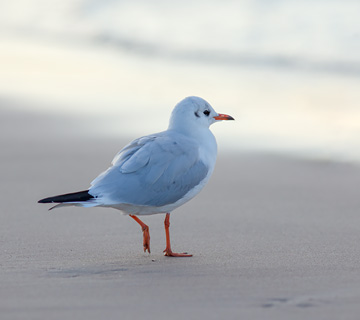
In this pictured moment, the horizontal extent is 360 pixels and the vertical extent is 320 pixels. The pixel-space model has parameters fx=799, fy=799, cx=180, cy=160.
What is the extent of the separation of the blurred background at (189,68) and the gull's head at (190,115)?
2.67 metres

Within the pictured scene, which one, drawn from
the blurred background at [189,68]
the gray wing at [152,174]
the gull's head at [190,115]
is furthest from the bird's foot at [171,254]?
the blurred background at [189,68]

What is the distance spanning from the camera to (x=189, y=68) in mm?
12852

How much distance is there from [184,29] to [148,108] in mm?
6222

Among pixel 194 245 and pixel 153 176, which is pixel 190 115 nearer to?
pixel 153 176

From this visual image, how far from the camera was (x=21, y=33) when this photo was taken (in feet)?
51.4

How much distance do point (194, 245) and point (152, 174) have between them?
63cm

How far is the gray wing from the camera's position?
15.3 feet

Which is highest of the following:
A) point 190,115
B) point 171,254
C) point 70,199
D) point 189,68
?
point 189,68

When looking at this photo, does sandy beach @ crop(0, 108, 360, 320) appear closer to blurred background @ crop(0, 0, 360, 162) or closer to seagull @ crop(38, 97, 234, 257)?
seagull @ crop(38, 97, 234, 257)

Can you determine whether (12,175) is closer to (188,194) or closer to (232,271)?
(188,194)

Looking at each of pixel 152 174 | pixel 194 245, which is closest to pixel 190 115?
pixel 152 174

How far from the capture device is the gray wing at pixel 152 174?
465 centimetres

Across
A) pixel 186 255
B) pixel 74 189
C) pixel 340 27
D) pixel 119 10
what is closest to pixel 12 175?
pixel 74 189

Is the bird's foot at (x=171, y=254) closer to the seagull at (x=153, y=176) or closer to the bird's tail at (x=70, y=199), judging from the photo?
the seagull at (x=153, y=176)
